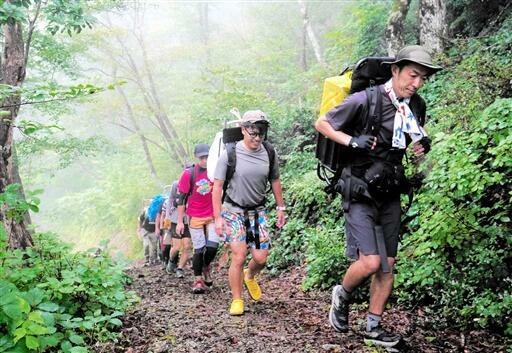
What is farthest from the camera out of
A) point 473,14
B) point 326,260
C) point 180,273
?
point 473,14

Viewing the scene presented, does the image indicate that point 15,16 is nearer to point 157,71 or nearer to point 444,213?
point 444,213

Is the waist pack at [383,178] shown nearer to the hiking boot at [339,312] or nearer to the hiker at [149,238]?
the hiking boot at [339,312]

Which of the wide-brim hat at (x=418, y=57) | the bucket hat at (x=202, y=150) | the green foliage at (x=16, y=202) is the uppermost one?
the wide-brim hat at (x=418, y=57)

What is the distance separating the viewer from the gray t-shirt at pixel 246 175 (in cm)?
534

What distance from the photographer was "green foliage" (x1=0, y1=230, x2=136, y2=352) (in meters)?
3.41

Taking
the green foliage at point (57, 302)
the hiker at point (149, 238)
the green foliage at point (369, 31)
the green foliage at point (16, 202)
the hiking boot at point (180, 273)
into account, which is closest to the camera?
the green foliage at point (57, 302)

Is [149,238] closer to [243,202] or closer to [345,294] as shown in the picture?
[243,202]

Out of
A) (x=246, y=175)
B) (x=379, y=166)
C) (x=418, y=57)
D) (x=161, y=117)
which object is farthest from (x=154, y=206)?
(x=161, y=117)

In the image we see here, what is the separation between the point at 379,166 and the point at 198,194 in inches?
181

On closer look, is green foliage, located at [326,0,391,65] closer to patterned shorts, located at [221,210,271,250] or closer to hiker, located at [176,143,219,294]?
hiker, located at [176,143,219,294]

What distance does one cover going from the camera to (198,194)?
7.94 metres

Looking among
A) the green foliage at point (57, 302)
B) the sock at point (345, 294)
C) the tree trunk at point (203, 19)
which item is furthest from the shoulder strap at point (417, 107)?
the tree trunk at point (203, 19)

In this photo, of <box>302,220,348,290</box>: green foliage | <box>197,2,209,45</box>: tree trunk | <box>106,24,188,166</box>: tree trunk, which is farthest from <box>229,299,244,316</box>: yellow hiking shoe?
<box>197,2,209,45</box>: tree trunk

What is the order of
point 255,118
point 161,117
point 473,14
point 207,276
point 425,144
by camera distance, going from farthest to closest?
point 161,117
point 473,14
point 207,276
point 255,118
point 425,144
